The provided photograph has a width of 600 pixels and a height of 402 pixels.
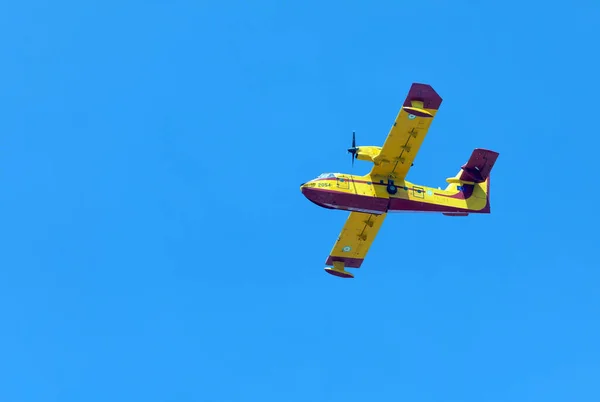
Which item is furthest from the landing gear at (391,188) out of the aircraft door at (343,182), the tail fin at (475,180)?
the tail fin at (475,180)

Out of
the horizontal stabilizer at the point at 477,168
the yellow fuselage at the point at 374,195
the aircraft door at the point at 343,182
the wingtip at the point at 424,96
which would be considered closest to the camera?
the wingtip at the point at 424,96

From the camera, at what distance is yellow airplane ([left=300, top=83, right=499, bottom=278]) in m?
44.1

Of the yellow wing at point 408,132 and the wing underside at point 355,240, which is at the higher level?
the yellow wing at point 408,132

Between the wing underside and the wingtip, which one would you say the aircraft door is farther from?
the wingtip

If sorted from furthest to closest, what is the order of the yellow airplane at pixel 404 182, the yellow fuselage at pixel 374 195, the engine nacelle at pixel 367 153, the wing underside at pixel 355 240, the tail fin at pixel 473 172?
the wing underside at pixel 355 240, the tail fin at pixel 473 172, the engine nacelle at pixel 367 153, the yellow fuselage at pixel 374 195, the yellow airplane at pixel 404 182

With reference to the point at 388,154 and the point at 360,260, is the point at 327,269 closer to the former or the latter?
the point at 360,260

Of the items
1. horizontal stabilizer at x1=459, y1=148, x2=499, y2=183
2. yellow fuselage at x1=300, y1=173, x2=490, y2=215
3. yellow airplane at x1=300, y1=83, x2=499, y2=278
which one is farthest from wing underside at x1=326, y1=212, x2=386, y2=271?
horizontal stabilizer at x1=459, y1=148, x2=499, y2=183

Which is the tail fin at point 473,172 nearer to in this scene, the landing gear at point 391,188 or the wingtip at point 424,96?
the landing gear at point 391,188

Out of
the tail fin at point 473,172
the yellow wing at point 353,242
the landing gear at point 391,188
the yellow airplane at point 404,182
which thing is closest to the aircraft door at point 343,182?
the yellow airplane at point 404,182

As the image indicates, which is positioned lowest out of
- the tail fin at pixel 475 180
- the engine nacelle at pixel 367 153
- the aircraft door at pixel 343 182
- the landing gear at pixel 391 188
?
the aircraft door at pixel 343 182

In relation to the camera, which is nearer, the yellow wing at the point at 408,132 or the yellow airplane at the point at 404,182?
the yellow wing at the point at 408,132

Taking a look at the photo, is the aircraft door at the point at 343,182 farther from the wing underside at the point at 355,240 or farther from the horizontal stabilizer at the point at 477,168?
the horizontal stabilizer at the point at 477,168

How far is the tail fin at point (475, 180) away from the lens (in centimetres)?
4788

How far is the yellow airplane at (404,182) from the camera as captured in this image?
44.1 meters
